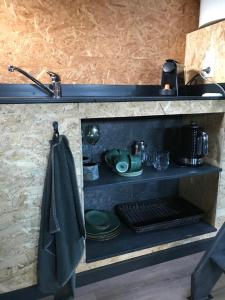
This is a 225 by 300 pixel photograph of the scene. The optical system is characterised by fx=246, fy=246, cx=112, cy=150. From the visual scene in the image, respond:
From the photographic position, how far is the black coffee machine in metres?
1.73

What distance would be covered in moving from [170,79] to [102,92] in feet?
1.63

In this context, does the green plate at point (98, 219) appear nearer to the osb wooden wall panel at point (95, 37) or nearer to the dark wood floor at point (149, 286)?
the dark wood floor at point (149, 286)

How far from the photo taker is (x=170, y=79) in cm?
177

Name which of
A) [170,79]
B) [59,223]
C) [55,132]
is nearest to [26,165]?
[55,132]

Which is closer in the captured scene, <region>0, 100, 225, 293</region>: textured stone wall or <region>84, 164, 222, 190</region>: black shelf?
<region>0, 100, 225, 293</region>: textured stone wall

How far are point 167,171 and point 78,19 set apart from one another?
1.17 meters

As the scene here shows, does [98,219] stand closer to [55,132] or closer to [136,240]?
[136,240]

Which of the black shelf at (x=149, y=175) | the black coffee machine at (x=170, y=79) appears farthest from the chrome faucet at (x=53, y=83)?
the black coffee machine at (x=170, y=79)

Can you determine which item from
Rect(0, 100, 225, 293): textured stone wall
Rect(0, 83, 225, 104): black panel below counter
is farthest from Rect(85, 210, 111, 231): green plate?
Rect(0, 83, 225, 104): black panel below counter

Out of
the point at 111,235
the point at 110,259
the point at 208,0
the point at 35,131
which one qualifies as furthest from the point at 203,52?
the point at 110,259

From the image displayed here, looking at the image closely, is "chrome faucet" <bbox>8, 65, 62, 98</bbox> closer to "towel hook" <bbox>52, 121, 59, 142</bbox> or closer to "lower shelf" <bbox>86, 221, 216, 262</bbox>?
"towel hook" <bbox>52, 121, 59, 142</bbox>

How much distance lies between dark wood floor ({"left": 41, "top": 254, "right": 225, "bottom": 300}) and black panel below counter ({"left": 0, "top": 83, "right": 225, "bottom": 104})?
1115 mm

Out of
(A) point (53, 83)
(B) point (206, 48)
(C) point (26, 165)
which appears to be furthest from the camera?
(B) point (206, 48)

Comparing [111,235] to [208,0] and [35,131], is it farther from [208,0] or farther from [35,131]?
[208,0]
